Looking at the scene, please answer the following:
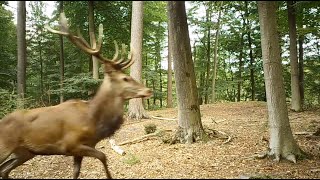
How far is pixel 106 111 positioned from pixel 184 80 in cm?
364

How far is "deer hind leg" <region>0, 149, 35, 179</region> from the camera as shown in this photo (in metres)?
5.64

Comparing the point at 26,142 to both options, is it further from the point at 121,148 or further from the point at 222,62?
the point at 222,62

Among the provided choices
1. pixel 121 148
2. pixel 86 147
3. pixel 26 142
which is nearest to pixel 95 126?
pixel 86 147

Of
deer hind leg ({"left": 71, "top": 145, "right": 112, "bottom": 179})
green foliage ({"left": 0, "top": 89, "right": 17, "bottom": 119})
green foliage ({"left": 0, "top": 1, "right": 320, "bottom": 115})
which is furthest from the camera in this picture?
green foliage ({"left": 0, "top": 1, "right": 320, "bottom": 115})

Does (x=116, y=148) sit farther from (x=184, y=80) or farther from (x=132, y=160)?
(x=184, y=80)

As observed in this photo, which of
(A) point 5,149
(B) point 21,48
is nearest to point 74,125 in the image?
(A) point 5,149

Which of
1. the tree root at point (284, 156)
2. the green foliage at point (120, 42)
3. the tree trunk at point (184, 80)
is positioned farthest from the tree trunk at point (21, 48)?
the tree root at point (284, 156)

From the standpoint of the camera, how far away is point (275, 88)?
22.9 ft

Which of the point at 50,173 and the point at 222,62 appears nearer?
the point at 50,173

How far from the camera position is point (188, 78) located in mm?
8562

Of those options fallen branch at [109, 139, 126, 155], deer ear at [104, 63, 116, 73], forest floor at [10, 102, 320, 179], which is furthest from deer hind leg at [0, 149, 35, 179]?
fallen branch at [109, 139, 126, 155]

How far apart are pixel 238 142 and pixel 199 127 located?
103 cm

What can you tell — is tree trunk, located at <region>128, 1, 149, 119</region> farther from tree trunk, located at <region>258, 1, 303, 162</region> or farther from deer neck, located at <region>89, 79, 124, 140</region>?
deer neck, located at <region>89, 79, 124, 140</region>

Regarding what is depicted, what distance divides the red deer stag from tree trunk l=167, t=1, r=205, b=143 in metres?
3.00
